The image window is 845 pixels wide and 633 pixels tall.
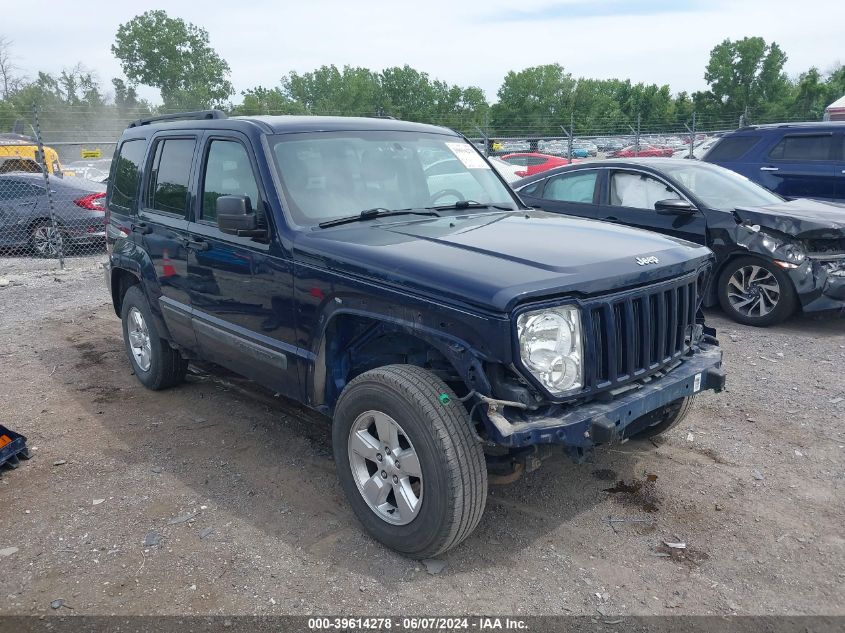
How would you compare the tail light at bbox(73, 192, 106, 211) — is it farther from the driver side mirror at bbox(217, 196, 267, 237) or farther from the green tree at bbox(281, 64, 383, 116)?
the green tree at bbox(281, 64, 383, 116)

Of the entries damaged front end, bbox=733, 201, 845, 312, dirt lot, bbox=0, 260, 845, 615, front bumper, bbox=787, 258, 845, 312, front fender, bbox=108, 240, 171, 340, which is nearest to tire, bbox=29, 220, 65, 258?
front fender, bbox=108, 240, 171, 340

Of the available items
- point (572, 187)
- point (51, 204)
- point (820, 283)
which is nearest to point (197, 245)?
point (572, 187)

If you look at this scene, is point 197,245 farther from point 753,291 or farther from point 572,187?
point 753,291

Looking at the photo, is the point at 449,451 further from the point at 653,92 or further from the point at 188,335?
the point at 653,92

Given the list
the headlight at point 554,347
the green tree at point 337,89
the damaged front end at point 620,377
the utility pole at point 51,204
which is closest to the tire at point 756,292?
the damaged front end at point 620,377

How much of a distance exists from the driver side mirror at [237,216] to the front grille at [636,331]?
184 centimetres

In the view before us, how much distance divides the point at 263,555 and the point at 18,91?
6166 centimetres

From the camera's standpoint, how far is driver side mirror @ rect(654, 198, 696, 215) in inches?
261

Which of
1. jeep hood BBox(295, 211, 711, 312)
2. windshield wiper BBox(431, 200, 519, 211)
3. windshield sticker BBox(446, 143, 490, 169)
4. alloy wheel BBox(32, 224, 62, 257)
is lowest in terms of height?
alloy wheel BBox(32, 224, 62, 257)

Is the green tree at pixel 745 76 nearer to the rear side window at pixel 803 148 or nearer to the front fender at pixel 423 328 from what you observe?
the rear side window at pixel 803 148

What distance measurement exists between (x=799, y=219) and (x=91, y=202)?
34.2 feet

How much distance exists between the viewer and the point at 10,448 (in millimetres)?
4227

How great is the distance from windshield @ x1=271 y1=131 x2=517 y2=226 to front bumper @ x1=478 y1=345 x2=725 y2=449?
1.59m

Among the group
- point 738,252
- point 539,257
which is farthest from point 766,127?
point 539,257
